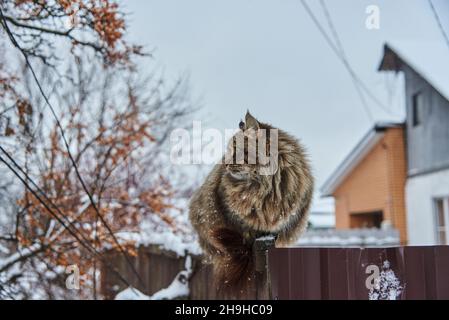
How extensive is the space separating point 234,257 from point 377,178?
435 cm

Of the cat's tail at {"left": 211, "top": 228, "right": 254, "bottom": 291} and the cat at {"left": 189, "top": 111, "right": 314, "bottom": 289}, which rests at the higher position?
the cat at {"left": 189, "top": 111, "right": 314, "bottom": 289}

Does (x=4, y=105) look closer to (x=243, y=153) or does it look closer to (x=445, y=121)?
(x=243, y=153)

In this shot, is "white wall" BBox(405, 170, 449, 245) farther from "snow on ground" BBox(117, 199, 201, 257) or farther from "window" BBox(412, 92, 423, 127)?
"snow on ground" BBox(117, 199, 201, 257)

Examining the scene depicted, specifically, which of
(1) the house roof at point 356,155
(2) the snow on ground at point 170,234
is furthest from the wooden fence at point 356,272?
(1) the house roof at point 356,155

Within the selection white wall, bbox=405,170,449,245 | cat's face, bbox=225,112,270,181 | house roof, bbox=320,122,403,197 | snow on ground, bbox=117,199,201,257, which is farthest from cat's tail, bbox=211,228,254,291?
house roof, bbox=320,122,403,197

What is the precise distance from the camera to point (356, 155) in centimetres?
513

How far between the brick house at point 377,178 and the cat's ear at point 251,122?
3.95 meters

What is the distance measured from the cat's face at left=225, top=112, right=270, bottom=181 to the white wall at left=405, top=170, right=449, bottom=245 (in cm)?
342

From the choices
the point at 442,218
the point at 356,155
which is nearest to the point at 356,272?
the point at 442,218

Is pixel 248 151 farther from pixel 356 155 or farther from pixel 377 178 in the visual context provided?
pixel 377 178

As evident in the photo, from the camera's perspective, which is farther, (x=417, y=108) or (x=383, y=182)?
(x=383, y=182)

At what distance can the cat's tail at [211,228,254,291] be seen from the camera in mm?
1182

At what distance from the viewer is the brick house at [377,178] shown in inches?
194

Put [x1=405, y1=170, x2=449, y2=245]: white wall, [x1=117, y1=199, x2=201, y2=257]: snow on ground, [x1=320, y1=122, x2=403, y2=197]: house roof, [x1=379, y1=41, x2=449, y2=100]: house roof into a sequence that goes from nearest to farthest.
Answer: [x1=117, y1=199, x2=201, y2=257]: snow on ground → [x1=379, y1=41, x2=449, y2=100]: house roof → [x1=405, y1=170, x2=449, y2=245]: white wall → [x1=320, y1=122, x2=403, y2=197]: house roof
